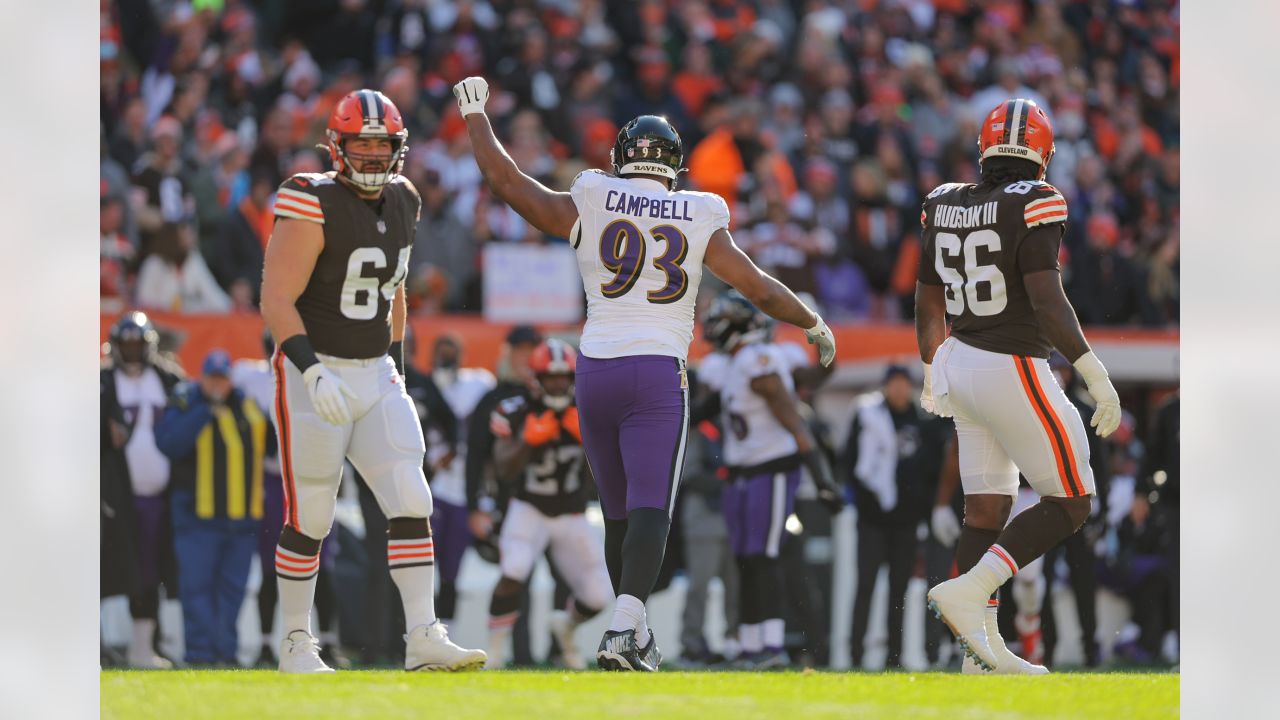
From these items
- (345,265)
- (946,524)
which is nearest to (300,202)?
(345,265)

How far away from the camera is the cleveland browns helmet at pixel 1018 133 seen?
6.56m

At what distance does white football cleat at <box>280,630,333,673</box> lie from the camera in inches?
249

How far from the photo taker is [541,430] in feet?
30.1

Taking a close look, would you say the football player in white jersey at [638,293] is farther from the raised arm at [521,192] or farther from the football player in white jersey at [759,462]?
the football player in white jersey at [759,462]

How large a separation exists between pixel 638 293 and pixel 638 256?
122 millimetres

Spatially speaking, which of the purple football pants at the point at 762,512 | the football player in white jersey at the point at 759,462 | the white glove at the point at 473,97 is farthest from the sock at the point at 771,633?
the white glove at the point at 473,97

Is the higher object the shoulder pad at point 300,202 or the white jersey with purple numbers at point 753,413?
the shoulder pad at point 300,202

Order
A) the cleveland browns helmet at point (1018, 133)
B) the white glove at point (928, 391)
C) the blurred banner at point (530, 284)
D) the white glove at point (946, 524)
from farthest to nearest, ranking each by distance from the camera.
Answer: the blurred banner at point (530, 284) < the white glove at point (946, 524) < the white glove at point (928, 391) < the cleveland browns helmet at point (1018, 133)

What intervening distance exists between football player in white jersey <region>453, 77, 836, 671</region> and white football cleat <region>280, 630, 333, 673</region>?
101 centimetres

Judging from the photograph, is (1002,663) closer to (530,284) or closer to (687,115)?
(530,284)

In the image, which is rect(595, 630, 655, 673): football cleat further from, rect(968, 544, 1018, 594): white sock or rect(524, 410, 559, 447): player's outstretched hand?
rect(524, 410, 559, 447): player's outstretched hand
